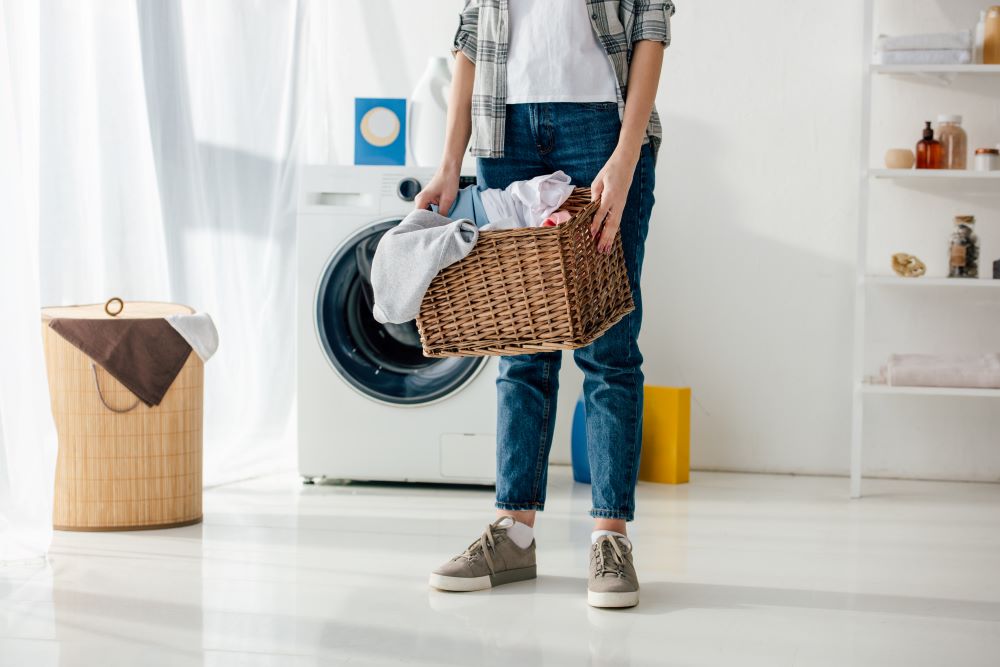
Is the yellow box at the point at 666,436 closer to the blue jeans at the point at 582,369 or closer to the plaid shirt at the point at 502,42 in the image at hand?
the blue jeans at the point at 582,369

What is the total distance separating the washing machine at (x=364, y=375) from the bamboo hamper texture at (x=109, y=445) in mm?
538

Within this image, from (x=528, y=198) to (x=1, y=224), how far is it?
2.69 feet

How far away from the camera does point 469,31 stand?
1.63 meters

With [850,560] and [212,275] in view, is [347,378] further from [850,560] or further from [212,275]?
[850,560]

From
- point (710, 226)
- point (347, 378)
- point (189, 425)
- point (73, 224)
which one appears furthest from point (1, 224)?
point (710, 226)

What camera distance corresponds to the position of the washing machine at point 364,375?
8.27 feet

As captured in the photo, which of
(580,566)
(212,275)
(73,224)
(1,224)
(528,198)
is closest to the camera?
(528,198)

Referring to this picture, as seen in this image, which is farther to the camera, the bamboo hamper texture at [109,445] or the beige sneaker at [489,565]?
the bamboo hamper texture at [109,445]

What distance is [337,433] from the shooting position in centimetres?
255

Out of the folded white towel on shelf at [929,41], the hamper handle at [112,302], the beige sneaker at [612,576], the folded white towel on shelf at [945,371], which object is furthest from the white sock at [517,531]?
the folded white towel on shelf at [929,41]

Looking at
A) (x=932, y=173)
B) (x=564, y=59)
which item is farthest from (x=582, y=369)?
(x=932, y=173)

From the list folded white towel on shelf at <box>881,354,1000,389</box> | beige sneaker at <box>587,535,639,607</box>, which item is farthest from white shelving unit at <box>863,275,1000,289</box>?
beige sneaker at <box>587,535,639,607</box>

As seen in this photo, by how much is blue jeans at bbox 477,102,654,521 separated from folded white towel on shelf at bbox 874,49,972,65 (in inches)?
51.1

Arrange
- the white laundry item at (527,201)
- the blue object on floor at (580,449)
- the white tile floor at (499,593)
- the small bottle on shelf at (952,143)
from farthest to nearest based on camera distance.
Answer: the blue object on floor at (580,449) → the small bottle on shelf at (952,143) → the white laundry item at (527,201) → the white tile floor at (499,593)
